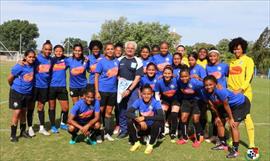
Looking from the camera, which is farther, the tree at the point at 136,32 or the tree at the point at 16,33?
the tree at the point at 16,33

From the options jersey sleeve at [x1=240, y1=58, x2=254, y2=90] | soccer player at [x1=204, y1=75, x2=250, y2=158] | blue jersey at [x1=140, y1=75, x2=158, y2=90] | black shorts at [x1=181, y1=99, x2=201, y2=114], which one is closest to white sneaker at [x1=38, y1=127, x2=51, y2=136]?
blue jersey at [x1=140, y1=75, x2=158, y2=90]

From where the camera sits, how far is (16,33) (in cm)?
9531

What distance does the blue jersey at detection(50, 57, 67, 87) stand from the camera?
7.79 metres

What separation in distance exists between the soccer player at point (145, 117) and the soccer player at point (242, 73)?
149cm

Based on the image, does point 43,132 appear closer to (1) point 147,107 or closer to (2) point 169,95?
(1) point 147,107

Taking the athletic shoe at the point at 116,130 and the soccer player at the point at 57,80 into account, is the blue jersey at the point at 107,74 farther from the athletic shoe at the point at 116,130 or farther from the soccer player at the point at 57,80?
the athletic shoe at the point at 116,130

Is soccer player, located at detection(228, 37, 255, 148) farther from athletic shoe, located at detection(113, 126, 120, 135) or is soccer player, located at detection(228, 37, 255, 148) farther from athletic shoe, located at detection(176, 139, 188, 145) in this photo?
athletic shoe, located at detection(113, 126, 120, 135)

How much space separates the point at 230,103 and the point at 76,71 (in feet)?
11.2

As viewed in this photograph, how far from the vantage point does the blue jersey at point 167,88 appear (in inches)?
290

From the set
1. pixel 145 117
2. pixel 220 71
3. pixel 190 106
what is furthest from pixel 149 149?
pixel 220 71

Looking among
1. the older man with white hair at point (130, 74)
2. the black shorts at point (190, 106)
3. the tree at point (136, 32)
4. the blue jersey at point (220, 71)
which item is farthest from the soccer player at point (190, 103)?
the tree at point (136, 32)

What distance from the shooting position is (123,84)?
295 inches

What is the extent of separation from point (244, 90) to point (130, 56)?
236 cm

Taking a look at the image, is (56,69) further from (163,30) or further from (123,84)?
(163,30)
